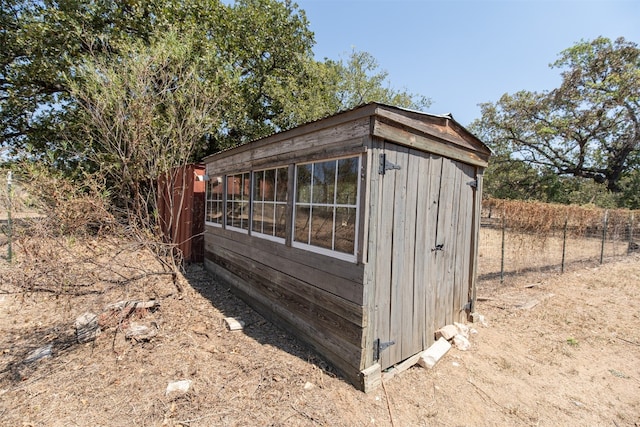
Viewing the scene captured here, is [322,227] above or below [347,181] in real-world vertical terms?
below

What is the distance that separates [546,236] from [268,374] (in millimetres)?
7118

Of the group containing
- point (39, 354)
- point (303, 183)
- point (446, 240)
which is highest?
point (303, 183)

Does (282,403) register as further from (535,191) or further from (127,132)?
(535,191)

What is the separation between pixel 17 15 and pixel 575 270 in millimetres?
16539

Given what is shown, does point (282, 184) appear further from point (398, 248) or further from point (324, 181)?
point (398, 248)

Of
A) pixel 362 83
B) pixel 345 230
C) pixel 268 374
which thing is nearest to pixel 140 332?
pixel 268 374

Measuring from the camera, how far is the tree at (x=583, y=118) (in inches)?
523

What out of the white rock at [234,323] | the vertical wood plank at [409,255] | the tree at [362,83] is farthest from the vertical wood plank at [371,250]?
the tree at [362,83]

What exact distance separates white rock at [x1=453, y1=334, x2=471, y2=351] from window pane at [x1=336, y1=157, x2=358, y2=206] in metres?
2.18

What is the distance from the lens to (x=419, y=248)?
10.3 ft

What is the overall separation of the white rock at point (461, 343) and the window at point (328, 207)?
188cm

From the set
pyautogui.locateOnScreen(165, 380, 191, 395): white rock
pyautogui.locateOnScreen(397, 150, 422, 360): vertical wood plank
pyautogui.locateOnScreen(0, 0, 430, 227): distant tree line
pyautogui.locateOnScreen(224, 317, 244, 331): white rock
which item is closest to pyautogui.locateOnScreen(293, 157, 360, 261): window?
pyautogui.locateOnScreen(397, 150, 422, 360): vertical wood plank

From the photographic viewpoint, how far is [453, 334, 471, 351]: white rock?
341cm

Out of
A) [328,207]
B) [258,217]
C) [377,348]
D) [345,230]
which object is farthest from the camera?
[258,217]
